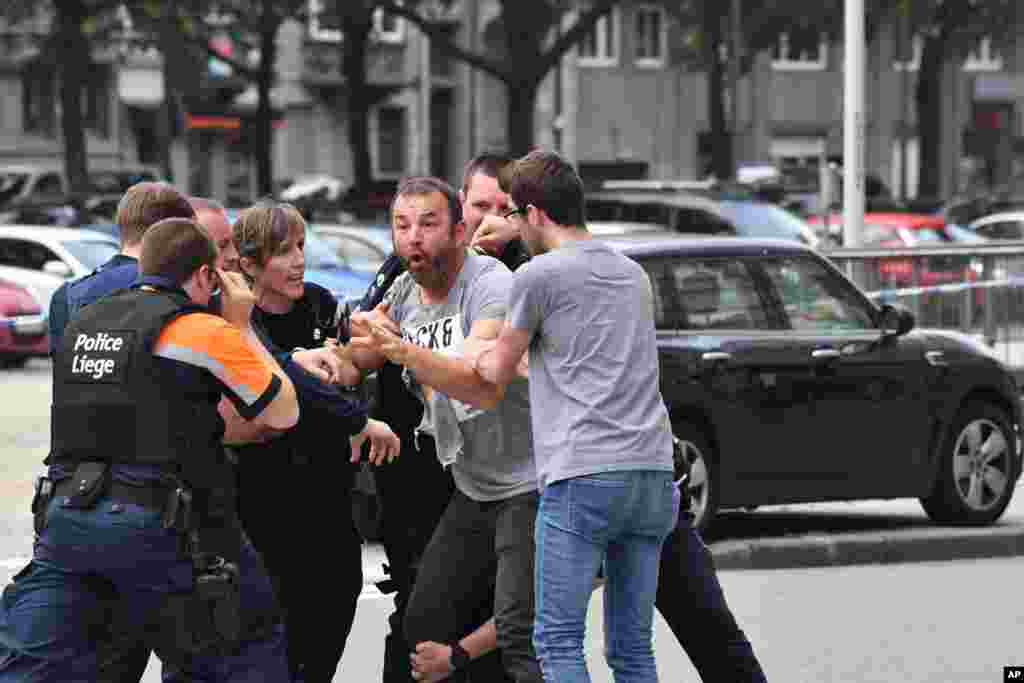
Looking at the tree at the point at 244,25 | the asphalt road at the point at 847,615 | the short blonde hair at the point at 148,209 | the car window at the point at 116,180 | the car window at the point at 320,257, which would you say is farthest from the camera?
the car window at the point at 116,180

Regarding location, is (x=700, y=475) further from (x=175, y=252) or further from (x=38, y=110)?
Answer: (x=38, y=110)

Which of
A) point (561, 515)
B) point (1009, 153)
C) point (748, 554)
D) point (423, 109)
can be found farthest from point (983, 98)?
point (561, 515)

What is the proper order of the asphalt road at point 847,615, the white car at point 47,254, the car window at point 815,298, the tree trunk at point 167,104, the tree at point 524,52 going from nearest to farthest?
1. the asphalt road at point 847,615
2. the car window at point 815,298
3. the white car at point 47,254
4. the tree at point 524,52
5. the tree trunk at point 167,104

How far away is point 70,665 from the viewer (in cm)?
573

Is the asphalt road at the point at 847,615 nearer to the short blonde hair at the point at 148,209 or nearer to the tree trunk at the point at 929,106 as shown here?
the short blonde hair at the point at 148,209

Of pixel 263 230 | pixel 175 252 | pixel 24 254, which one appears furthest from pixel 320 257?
pixel 175 252

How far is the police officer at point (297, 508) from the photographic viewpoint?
6.85m

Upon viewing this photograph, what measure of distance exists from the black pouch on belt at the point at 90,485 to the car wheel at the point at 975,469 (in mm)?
7304

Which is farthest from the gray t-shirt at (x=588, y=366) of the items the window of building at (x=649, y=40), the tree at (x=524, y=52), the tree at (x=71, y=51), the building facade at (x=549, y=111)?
the window of building at (x=649, y=40)

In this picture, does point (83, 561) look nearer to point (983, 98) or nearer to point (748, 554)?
point (748, 554)

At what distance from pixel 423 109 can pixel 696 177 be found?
16.5m

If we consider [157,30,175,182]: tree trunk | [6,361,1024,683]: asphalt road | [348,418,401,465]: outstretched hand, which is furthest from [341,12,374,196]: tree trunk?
[348,418,401,465]: outstretched hand

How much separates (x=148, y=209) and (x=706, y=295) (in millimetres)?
5315

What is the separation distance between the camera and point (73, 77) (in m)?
42.2
